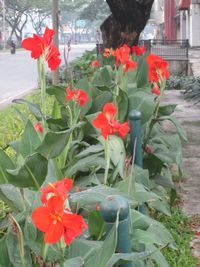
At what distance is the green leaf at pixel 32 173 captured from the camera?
232cm

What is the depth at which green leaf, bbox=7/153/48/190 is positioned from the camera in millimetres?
2324

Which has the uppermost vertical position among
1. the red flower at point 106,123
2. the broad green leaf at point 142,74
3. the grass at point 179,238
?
the red flower at point 106,123

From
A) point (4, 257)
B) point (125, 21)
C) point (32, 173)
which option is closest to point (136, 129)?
point (32, 173)

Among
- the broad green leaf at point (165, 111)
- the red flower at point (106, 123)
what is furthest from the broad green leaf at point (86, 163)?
the broad green leaf at point (165, 111)

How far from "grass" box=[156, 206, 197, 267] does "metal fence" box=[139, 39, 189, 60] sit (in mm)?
12266

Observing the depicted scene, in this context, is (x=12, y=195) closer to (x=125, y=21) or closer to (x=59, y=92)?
(x=59, y=92)

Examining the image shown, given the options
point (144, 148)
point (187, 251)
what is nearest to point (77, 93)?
point (144, 148)

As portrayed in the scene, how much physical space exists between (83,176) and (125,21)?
5476 millimetres

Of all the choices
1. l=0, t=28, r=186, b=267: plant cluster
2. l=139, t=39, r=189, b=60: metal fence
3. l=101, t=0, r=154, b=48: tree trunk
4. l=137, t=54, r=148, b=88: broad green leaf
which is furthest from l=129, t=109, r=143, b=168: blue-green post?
l=139, t=39, r=189, b=60: metal fence

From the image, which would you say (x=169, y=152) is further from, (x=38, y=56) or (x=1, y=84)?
(x=1, y=84)

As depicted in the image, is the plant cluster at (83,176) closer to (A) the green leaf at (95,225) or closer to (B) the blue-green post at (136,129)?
(A) the green leaf at (95,225)

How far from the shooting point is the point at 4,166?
2471 millimetres

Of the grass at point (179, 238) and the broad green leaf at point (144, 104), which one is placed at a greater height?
the broad green leaf at point (144, 104)

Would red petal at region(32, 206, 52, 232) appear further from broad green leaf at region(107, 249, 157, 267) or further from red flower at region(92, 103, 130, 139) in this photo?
red flower at region(92, 103, 130, 139)
